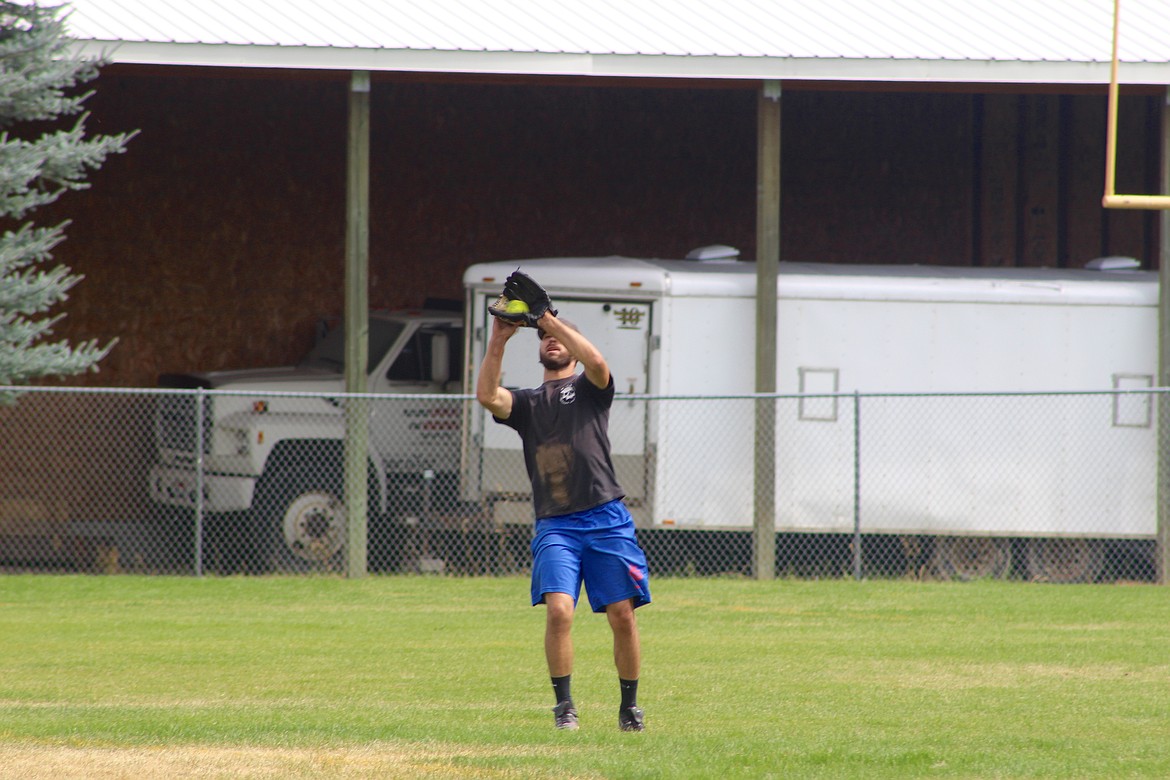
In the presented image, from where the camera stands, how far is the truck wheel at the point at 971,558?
14.1 metres

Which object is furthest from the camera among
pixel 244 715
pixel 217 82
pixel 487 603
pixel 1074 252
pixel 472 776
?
pixel 1074 252

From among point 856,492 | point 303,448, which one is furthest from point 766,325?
point 303,448

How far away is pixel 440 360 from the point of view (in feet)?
48.8

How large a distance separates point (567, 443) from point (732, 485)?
7.41 metres

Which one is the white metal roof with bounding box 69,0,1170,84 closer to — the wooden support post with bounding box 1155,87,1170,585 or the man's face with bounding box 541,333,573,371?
the wooden support post with bounding box 1155,87,1170,585

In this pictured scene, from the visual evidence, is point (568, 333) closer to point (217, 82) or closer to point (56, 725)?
point (56, 725)

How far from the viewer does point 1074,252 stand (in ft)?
62.1

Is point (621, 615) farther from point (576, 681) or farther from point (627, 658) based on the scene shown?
point (576, 681)

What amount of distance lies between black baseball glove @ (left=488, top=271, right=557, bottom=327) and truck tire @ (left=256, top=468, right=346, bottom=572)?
7810 mm

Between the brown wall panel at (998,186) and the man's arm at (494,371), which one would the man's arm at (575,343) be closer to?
the man's arm at (494,371)

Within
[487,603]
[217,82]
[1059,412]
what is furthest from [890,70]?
[217,82]

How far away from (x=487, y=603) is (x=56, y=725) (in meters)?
5.78

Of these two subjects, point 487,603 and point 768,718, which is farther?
point 487,603

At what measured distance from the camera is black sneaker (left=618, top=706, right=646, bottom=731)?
6.52 m
